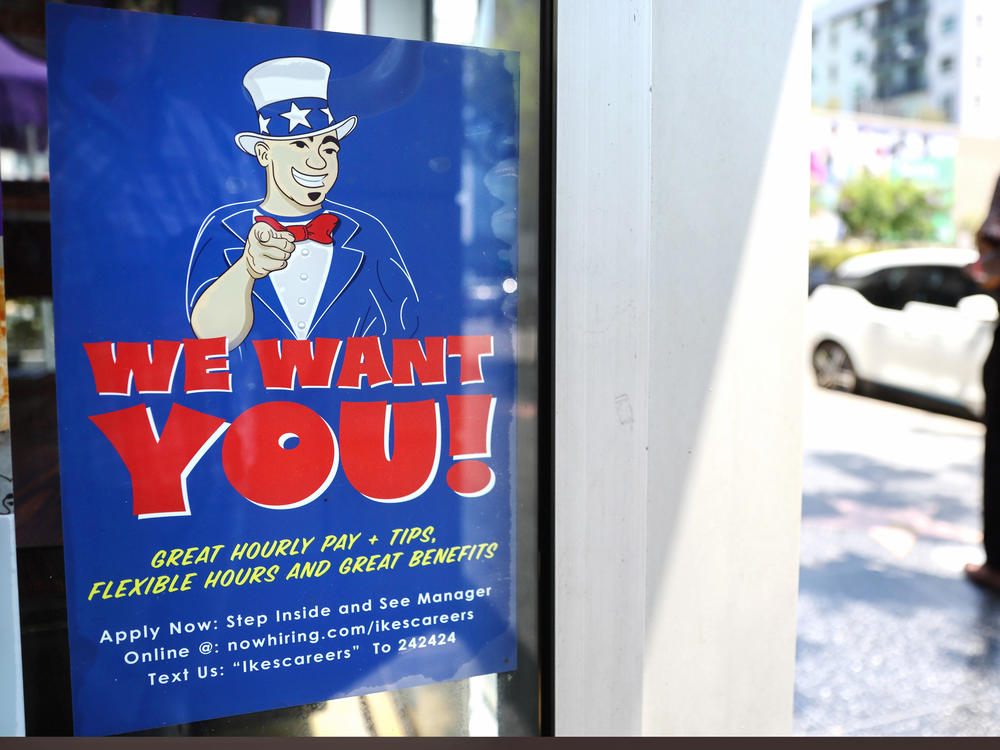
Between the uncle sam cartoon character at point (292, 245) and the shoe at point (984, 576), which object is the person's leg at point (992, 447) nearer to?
the shoe at point (984, 576)

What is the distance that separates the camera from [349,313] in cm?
174

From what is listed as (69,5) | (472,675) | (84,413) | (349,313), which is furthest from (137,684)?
(69,5)

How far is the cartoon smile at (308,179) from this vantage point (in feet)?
5.51

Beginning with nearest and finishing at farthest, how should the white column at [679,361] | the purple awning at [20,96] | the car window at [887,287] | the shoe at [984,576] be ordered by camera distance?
the purple awning at [20,96] → the white column at [679,361] → the shoe at [984,576] → the car window at [887,287]

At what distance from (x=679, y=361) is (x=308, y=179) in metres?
0.97

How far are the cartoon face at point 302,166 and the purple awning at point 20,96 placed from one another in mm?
387

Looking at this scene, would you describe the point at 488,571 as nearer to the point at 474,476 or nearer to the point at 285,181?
the point at 474,476

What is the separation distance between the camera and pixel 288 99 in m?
1.66

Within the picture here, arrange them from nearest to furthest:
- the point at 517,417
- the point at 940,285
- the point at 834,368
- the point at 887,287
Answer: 1. the point at 517,417
2. the point at 940,285
3. the point at 887,287
4. the point at 834,368

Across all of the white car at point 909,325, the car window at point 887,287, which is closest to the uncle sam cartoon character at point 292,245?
the white car at point 909,325

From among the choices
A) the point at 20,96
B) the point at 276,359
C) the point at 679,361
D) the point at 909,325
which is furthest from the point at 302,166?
the point at 909,325

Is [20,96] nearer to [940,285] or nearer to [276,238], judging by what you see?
[276,238]

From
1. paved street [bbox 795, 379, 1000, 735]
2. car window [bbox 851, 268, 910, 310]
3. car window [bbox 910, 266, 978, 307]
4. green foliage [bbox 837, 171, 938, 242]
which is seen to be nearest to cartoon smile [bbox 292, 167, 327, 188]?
paved street [bbox 795, 379, 1000, 735]

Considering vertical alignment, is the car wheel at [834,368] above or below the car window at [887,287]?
below
